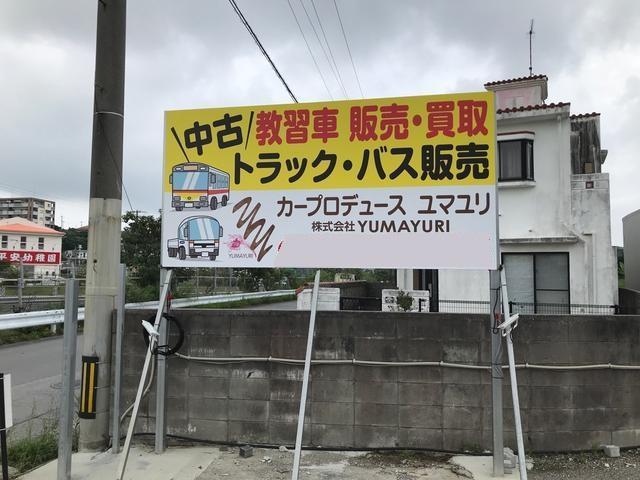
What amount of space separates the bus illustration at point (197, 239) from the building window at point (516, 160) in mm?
8829

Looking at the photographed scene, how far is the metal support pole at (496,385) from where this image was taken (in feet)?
13.9

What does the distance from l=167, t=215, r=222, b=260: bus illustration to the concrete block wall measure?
2.45 feet

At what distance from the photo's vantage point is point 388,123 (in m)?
4.52

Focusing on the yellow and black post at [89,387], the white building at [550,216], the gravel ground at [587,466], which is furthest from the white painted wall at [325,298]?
the gravel ground at [587,466]

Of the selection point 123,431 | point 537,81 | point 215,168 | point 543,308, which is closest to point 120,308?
point 123,431

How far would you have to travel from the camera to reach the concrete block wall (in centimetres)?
481

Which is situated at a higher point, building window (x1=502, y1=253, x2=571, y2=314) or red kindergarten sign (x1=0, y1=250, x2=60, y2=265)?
red kindergarten sign (x1=0, y1=250, x2=60, y2=265)

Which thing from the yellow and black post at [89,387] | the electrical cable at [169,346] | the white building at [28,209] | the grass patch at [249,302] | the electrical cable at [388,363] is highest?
the white building at [28,209]

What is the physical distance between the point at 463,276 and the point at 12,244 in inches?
2518

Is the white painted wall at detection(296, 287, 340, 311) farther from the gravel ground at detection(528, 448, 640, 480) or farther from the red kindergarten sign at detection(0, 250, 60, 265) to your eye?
the red kindergarten sign at detection(0, 250, 60, 265)

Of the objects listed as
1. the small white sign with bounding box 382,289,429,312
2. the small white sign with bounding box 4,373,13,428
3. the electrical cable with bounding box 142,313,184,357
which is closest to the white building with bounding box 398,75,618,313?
the small white sign with bounding box 382,289,429,312

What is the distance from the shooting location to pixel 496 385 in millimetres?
4363

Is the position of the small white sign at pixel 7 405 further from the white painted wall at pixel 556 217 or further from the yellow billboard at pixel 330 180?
the white painted wall at pixel 556 217

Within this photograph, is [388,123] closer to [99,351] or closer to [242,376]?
[242,376]
